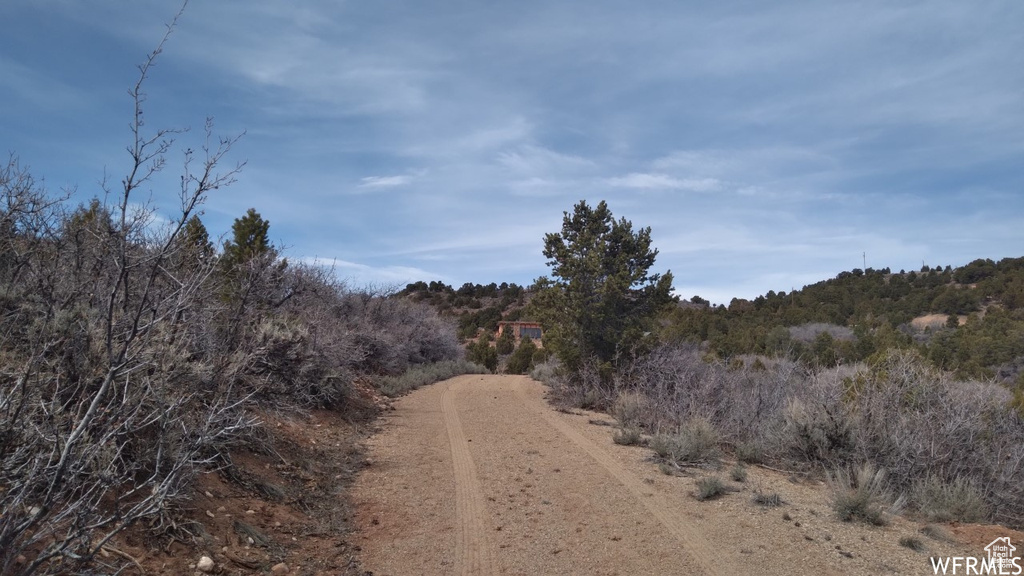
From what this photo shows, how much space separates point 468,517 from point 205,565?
2.94 m

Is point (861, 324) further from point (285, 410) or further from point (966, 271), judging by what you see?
point (285, 410)

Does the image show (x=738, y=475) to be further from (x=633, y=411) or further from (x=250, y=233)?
(x=250, y=233)

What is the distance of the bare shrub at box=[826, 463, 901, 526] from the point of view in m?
6.78

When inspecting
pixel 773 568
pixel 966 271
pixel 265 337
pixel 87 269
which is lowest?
pixel 773 568

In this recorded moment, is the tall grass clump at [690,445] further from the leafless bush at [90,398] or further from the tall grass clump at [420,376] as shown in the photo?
the tall grass clump at [420,376]

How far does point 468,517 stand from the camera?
704 centimetres

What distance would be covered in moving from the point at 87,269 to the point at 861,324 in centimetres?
4052

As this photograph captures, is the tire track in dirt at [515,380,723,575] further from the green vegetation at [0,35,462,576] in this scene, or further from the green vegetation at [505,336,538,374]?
the green vegetation at [505,336,538,374]

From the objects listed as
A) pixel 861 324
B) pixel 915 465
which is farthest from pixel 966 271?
pixel 915 465

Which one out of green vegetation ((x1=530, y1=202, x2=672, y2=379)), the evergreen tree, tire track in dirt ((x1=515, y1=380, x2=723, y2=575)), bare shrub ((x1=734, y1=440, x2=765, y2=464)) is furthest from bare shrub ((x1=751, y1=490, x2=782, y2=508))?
the evergreen tree

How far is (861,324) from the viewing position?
37.7 meters

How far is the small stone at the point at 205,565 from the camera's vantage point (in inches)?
191

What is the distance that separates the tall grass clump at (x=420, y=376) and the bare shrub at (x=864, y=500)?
43.2 ft

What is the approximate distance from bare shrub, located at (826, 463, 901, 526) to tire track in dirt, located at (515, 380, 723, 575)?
1.87 meters
